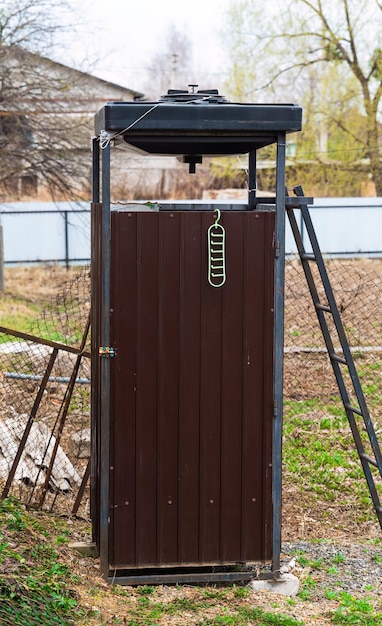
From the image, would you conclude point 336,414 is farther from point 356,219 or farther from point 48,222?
point 356,219

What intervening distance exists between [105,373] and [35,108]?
16.4 metres

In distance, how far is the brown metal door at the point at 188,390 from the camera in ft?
16.7

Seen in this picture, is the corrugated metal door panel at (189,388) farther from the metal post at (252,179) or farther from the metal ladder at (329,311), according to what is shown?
the metal post at (252,179)

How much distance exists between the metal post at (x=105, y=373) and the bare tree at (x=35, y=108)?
15837 millimetres

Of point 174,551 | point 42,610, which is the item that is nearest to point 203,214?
point 174,551

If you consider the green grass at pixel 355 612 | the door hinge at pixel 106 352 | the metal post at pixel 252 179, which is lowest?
the green grass at pixel 355 612

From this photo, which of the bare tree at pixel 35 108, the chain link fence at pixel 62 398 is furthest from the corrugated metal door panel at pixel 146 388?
the bare tree at pixel 35 108

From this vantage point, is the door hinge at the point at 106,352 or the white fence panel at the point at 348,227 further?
the white fence panel at the point at 348,227

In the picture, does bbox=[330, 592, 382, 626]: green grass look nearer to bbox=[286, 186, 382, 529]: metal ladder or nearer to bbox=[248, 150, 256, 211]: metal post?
bbox=[286, 186, 382, 529]: metal ladder

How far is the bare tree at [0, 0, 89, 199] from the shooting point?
19.9m

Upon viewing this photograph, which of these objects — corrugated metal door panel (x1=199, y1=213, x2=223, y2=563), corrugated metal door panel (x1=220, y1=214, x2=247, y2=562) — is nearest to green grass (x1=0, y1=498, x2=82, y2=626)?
corrugated metal door panel (x1=199, y1=213, x2=223, y2=563)

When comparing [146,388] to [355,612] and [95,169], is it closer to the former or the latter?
[95,169]

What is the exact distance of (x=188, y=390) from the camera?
516 cm

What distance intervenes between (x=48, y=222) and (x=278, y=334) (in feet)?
72.2
